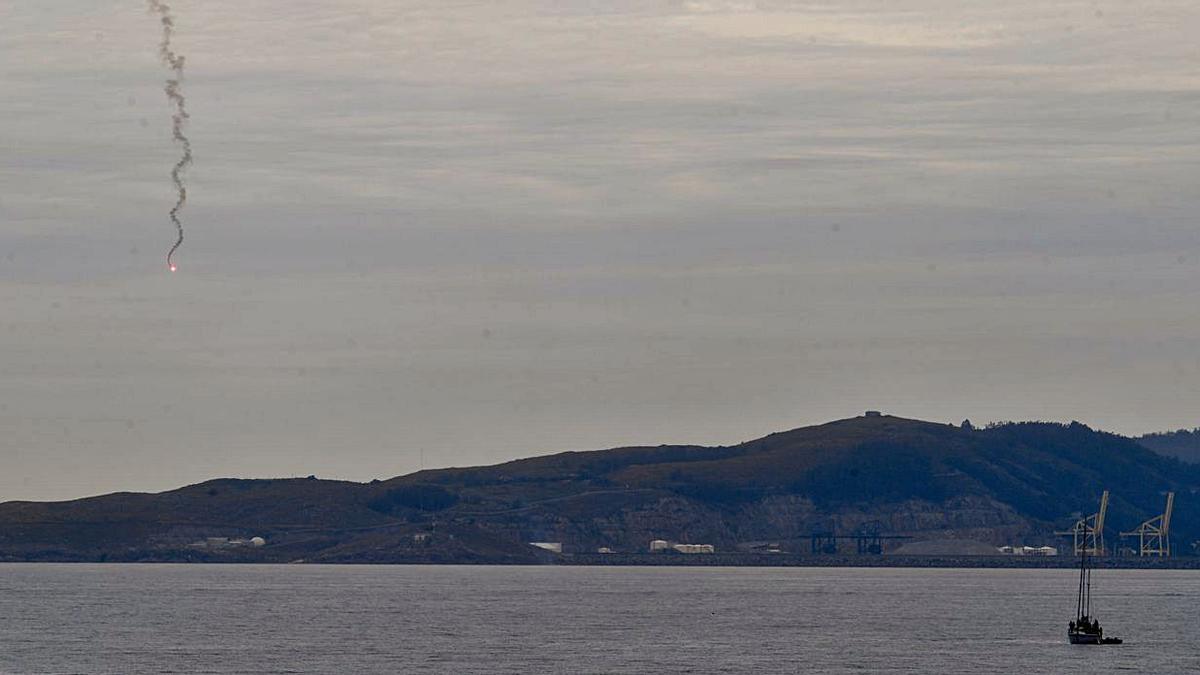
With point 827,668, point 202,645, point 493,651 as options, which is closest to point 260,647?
point 202,645

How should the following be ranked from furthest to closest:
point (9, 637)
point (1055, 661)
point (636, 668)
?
point (9, 637)
point (1055, 661)
point (636, 668)

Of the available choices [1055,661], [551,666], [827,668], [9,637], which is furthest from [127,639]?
[1055,661]

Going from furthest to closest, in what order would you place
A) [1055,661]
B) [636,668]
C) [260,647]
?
[260,647] → [1055,661] → [636,668]

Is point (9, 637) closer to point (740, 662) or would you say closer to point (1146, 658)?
point (740, 662)

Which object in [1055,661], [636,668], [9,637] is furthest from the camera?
[9,637]

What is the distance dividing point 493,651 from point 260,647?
70.7 ft

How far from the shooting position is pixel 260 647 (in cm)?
18675

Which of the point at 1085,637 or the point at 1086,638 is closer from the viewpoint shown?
the point at 1086,638

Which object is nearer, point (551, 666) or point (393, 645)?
point (551, 666)

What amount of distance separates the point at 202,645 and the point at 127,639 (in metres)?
11.9

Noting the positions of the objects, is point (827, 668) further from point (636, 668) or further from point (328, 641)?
point (328, 641)

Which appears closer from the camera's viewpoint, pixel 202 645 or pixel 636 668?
pixel 636 668

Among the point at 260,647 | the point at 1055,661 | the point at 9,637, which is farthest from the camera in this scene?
the point at 9,637

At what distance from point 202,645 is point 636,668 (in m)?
48.2
